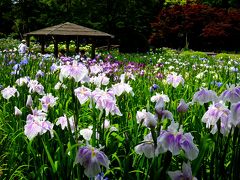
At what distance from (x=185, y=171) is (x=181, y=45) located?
30081 millimetres

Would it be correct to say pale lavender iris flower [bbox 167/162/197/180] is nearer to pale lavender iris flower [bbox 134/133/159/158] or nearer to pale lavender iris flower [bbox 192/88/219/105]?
pale lavender iris flower [bbox 134/133/159/158]

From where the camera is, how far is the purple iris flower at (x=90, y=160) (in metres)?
1.32

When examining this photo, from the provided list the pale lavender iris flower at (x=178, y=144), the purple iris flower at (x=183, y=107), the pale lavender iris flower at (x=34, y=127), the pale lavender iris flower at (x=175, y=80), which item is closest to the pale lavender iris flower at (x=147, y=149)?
the pale lavender iris flower at (x=178, y=144)

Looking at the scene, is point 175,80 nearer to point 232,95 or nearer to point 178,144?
point 232,95

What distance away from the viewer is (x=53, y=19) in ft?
101

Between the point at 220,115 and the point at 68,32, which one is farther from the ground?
the point at 220,115

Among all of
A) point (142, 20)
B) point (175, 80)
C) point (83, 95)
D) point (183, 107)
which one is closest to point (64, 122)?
point (83, 95)

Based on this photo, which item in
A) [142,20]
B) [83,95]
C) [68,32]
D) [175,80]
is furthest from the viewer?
[142,20]

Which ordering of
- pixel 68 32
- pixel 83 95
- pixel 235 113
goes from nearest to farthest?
pixel 235 113 < pixel 83 95 < pixel 68 32

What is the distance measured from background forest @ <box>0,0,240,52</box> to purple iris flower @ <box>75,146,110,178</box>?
2609cm

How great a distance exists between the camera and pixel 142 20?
109 feet

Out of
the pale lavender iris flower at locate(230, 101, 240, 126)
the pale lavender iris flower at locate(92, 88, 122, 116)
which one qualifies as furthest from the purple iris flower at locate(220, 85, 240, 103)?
the pale lavender iris flower at locate(92, 88, 122, 116)

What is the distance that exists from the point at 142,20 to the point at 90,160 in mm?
32671

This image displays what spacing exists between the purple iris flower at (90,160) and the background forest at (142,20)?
26.1 meters
